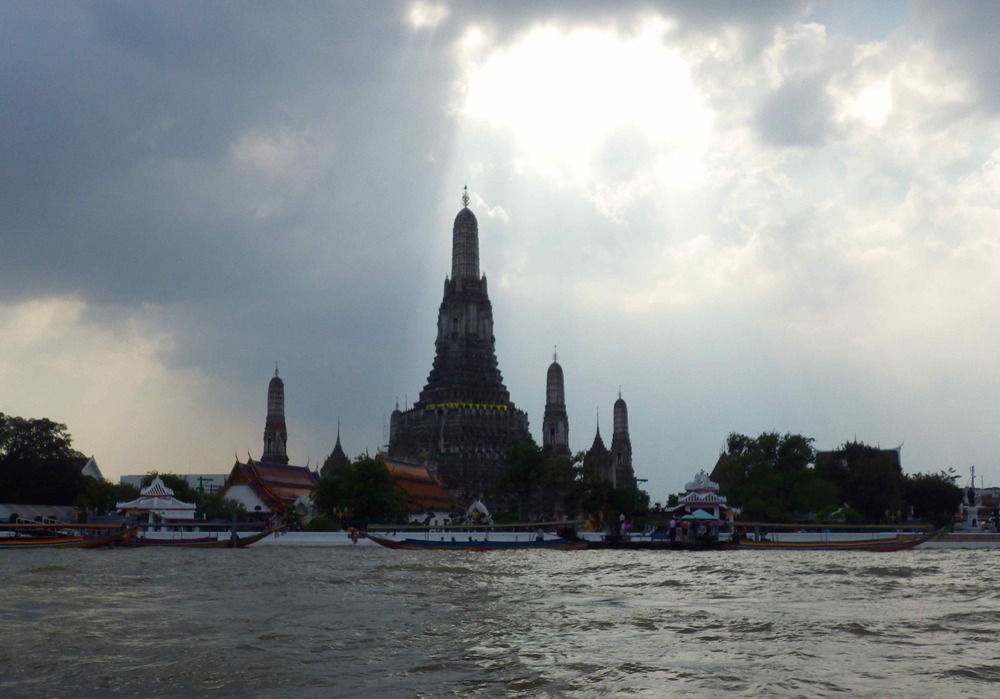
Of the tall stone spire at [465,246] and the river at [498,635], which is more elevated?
the tall stone spire at [465,246]

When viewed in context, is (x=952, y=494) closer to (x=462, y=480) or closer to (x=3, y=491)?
(x=462, y=480)

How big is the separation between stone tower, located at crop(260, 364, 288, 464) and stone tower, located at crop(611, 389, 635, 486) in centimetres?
4016

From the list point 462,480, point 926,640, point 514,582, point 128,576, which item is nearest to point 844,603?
point 926,640

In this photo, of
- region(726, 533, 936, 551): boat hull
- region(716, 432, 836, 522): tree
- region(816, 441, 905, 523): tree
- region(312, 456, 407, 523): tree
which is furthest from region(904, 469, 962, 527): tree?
region(312, 456, 407, 523): tree

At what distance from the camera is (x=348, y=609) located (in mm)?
20953

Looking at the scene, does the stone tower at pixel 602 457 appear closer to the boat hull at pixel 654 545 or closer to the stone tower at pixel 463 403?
the stone tower at pixel 463 403

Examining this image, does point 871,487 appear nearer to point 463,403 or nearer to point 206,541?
point 463,403

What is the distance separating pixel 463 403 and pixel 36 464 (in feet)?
137

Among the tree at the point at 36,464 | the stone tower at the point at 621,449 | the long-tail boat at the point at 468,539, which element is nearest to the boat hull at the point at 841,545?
the long-tail boat at the point at 468,539

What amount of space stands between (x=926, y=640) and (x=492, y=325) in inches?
3781

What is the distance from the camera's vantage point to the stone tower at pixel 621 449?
12312 cm

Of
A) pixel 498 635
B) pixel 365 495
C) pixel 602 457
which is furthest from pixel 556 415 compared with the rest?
pixel 498 635

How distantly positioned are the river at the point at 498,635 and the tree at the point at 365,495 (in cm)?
3228

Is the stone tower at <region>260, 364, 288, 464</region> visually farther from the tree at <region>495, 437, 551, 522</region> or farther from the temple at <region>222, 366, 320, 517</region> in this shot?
the tree at <region>495, 437, 551, 522</region>
